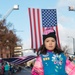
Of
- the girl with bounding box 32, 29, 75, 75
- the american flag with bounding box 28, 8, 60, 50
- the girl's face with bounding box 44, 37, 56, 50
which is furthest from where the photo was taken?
the american flag with bounding box 28, 8, 60, 50

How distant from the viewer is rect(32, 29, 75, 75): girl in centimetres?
491

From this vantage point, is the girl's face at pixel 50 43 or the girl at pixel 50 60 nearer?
the girl at pixel 50 60

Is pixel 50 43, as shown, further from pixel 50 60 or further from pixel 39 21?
pixel 39 21

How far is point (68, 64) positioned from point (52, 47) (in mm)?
311

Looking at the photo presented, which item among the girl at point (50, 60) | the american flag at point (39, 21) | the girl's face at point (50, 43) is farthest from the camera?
the american flag at point (39, 21)

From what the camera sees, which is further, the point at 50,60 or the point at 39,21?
the point at 39,21

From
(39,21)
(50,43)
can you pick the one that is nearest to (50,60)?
(50,43)

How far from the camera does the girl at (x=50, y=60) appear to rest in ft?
16.1

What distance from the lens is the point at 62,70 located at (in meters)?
4.94

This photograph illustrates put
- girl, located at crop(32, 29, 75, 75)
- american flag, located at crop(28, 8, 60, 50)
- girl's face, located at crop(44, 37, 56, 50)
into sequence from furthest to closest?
american flag, located at crop(28, 8, 60, 50) → girl's face, located at crop(44, 37, 56, 50) → girl, located at crop(32, 29, 75, 75)

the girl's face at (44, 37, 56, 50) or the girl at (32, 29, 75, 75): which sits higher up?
the girl's face at (44, 37, 56, 50)

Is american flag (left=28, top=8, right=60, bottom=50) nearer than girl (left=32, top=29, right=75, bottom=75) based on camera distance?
No

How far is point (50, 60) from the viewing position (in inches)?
196

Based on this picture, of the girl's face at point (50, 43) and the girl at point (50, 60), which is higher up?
the girl's face at point (50, 43)
